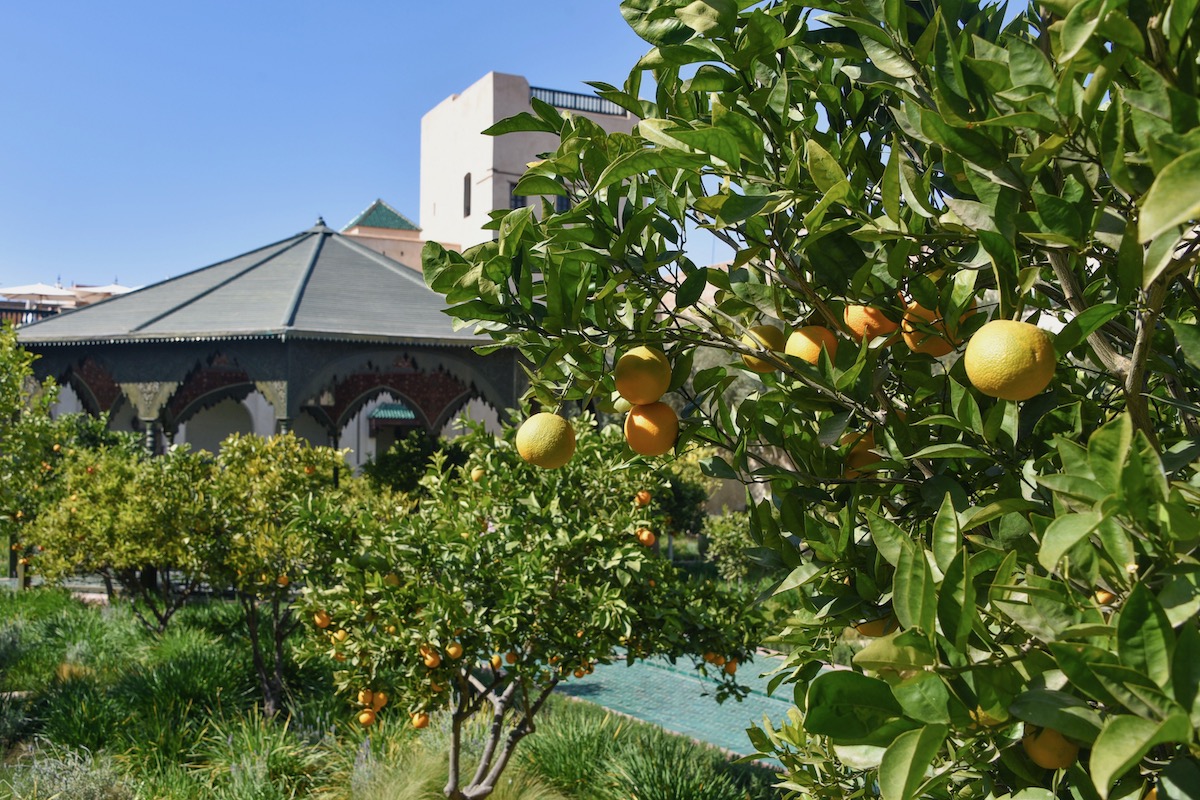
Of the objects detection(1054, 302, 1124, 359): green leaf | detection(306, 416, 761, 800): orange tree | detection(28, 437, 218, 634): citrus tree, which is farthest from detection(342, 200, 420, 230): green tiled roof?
detection(1054, 302, 1124, 359): green leaf

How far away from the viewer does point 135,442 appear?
1573 cm

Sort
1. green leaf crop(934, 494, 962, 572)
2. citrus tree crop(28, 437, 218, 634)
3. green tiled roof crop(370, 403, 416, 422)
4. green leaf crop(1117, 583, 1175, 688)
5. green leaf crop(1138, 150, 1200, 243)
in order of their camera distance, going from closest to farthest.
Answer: green leaf crop(1138, 150, 1200, 243), green leaf crop(1117, 583, 1175, 688), green leaf crop(934, 494, 962, 572), citrus tree crop(28, 437, 218, 634), green tiled roof crop(370, 403, 416, 422)

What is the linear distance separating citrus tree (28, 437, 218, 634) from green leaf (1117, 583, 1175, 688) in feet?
29.2

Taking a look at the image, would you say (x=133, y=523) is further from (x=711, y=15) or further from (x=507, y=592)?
(x=711, y=15)

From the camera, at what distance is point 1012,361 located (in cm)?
113

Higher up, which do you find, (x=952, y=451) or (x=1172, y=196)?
(x=1172, y=196)

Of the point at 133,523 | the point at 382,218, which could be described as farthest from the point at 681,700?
the point at 382,218

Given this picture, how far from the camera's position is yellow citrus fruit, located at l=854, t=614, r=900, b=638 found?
156 cm

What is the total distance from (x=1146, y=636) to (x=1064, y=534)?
0.12 metres

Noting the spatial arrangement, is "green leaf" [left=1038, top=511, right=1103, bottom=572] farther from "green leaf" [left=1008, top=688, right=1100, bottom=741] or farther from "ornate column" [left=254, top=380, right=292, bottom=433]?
"ornate column" [left=254, top=380, right=292, bottom=433]

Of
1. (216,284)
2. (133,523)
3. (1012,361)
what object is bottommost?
(133,523)

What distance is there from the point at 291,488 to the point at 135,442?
8601 mm

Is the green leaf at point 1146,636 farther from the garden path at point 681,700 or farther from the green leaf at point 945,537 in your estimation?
the garden path at point 681,700

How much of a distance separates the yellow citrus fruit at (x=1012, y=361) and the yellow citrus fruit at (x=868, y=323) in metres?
0.39
